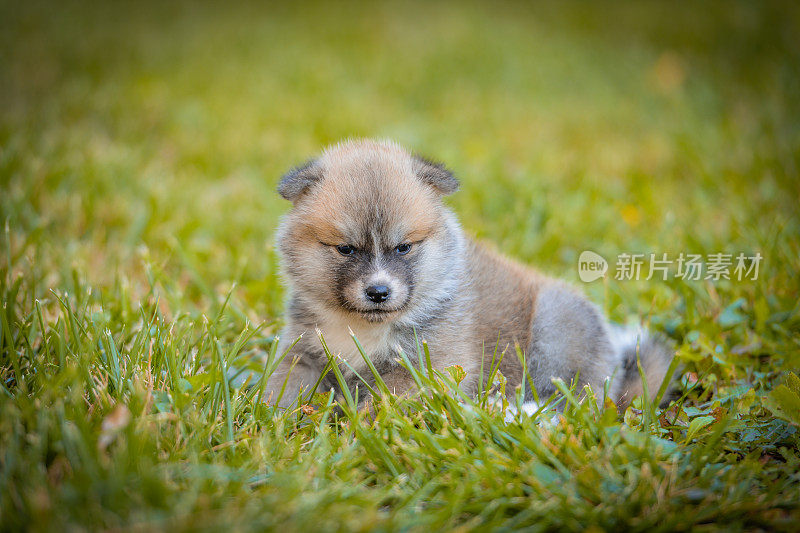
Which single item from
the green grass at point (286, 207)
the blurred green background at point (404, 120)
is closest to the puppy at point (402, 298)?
the green grass at point (286, 207)

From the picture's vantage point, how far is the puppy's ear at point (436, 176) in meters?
2.99

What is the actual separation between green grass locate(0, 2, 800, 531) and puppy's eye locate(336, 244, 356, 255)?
635mm

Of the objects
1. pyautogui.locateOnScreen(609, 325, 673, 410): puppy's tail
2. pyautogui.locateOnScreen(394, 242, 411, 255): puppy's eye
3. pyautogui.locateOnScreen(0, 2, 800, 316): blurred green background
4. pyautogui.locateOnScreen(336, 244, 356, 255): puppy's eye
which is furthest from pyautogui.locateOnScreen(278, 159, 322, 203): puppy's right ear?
pyautogui.locateOnScreen(609, 325, 673, 410): puppy's tail

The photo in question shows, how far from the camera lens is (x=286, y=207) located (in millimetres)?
5195

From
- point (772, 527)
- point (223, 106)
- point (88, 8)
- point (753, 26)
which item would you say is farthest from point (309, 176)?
point (88, 8)

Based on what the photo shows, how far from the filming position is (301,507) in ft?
6.15

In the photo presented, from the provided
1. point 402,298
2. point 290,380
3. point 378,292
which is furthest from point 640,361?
point 290,380

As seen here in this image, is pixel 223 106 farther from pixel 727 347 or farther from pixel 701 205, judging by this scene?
pixel 727 347

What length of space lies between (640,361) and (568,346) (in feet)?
1.45

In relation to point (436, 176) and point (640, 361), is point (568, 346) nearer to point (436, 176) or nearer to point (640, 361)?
point (640, 361)

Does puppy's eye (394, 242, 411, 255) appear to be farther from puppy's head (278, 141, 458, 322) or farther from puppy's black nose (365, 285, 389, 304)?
puppy's black nose (365, 285, 389, 304)

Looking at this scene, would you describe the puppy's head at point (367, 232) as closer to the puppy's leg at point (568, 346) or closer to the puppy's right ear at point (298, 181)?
the puppy's right ear at point (298, 181)

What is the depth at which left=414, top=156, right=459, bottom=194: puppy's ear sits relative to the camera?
2990 mm

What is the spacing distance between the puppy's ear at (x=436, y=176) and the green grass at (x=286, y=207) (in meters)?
0.94
